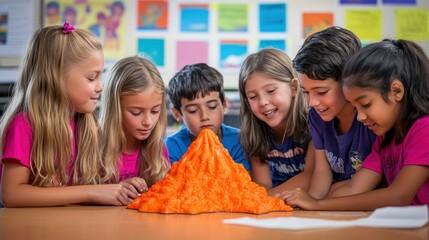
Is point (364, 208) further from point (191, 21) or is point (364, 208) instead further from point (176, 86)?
point (191, 21)

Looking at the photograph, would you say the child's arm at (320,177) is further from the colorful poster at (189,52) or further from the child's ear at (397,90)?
the colorful poster at (189,52)

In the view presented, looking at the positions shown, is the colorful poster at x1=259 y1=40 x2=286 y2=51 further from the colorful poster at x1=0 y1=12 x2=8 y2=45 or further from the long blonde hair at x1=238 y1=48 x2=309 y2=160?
the colorful poster at x1=0 y1=12 x2=8 y2=45

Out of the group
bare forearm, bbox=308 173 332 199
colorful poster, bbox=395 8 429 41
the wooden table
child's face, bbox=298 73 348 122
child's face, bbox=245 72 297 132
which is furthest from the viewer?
colorful poster, bbox=395 8 429 41

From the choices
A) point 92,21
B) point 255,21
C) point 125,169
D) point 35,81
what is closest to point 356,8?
point 255,21

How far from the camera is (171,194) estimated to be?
1.92 m

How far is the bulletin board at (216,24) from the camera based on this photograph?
460 centimetres

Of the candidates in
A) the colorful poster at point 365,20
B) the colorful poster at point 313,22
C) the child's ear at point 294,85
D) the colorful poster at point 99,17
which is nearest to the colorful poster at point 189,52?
the colorful poster at point 99,17

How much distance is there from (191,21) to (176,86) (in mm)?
1769

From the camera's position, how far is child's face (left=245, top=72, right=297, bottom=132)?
263cm

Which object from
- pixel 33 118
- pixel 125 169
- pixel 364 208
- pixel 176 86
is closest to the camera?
pixel 364 208

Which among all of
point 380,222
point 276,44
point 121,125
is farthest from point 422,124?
point 276,44

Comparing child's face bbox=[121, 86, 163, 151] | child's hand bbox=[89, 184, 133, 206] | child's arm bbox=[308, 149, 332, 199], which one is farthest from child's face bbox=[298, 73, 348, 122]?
child's hand bbox=[89, 184, 133, 206]

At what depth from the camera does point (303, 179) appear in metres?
2.59

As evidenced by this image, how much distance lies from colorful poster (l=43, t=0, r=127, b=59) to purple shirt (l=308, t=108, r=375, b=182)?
253 cm
